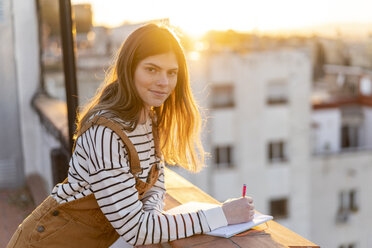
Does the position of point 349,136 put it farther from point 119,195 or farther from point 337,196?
point 119,195

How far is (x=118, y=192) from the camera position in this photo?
4.19 ft

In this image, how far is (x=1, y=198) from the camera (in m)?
3.33

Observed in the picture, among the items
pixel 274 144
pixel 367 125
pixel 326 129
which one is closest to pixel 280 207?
pixel 274 144

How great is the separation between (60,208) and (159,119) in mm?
443

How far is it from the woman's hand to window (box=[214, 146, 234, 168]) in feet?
44.2

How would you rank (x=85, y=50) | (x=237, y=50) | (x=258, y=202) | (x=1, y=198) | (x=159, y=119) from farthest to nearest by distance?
(x=258, y=202) < (x=237, y=50) < (x=85, y=50) < (x=1, y=198) < (x=159, y=119)

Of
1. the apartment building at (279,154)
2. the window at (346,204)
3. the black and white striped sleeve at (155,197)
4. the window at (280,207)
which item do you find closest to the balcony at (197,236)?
the black and white striped sleeve at (155,197)

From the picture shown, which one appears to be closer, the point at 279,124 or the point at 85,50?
the point at 85,50

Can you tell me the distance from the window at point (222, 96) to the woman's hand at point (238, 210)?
43.7 feet

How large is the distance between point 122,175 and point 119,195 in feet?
0.17

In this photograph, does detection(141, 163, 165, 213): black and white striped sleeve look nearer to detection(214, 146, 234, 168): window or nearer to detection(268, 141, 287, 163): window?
detection(214, 146, 234, 168): window

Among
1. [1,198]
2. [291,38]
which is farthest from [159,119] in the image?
[291,38]

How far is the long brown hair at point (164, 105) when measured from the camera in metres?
1.37

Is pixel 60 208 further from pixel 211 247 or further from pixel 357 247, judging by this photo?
pixel 357 247
